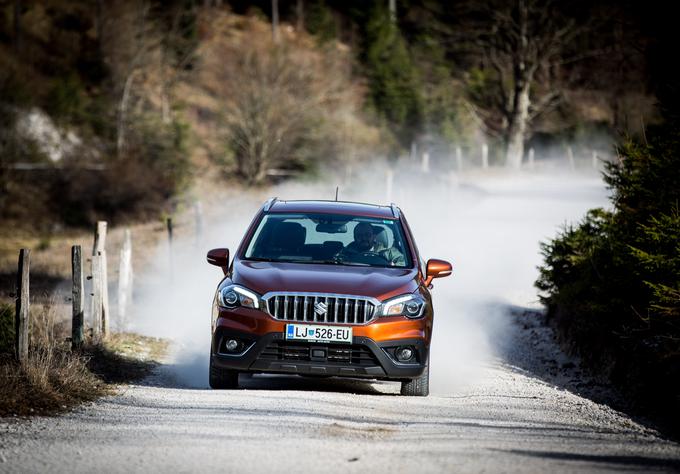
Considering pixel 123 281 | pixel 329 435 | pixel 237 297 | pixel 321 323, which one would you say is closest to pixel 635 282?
pixel 321 323

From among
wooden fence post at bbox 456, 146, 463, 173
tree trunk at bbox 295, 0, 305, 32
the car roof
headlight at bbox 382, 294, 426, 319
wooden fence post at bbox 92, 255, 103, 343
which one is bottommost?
wooden fence post at bbox 456, 146, 463, 173

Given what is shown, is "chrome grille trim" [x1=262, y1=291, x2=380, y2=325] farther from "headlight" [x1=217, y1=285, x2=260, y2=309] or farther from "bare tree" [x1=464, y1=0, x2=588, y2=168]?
"bare tree" [x1=464, y1=0, x2=588, y2=168]

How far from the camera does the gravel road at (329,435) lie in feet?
20.6

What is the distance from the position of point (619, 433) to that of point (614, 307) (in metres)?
5.19

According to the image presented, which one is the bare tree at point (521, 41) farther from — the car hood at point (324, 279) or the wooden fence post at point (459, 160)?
the car hood at point (324, 279)

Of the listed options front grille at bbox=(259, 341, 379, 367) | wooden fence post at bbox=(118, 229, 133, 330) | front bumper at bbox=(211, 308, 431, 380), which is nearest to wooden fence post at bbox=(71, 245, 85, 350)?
front bumper at bbox=(211, 308, 431, 380)

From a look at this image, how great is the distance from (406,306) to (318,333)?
2.89 feet

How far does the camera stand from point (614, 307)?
41.6 ft

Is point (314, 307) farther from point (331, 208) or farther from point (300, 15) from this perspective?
point (300, 15)

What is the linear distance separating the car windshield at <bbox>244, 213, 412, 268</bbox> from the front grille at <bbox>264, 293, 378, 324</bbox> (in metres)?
1.01

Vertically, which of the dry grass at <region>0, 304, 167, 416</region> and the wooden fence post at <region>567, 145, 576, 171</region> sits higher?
the dry grass at <region>0, 304, 167, 416</region>

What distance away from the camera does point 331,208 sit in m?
10.9

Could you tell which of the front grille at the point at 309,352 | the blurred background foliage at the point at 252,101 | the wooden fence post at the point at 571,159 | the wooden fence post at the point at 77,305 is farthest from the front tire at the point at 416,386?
the wooden fence post at the point at 571,159

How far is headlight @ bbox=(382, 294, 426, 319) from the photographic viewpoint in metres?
9.16
